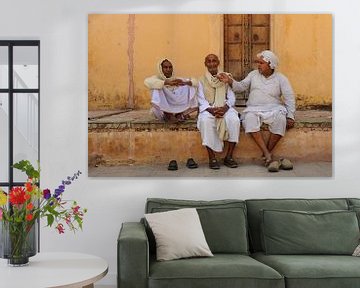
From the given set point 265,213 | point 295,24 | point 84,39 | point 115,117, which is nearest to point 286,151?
point 265,213

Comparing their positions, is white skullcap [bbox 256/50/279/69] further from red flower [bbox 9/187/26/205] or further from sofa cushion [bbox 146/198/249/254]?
red flower [bbox 9/187/26/205]

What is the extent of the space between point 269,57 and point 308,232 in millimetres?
1481

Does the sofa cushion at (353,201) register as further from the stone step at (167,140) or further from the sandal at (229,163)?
the sandal at (229,163)

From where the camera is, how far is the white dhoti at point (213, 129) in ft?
16.7

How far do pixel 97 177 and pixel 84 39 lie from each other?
1138 mm

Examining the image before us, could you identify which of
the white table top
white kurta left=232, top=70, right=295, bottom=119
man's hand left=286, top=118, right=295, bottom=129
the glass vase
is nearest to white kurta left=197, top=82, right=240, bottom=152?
white kurta left=232, top=70, right=295, bottom=119

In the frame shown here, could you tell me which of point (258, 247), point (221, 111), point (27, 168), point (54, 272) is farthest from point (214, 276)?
point (221, 111)

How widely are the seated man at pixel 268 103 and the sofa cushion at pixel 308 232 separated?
59 cm

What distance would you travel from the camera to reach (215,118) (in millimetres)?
5098

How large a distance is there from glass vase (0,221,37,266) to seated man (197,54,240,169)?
184 cm

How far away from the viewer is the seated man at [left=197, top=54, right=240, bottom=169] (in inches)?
200

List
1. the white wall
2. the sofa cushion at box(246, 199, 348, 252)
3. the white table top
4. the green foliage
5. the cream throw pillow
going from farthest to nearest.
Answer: the white wall → the sofa cushion at box(246, 199, 348, 252) → the cream throw pillow → the green foliage → the white table top

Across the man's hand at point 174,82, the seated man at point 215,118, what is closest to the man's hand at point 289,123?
the seated man at point 215,118

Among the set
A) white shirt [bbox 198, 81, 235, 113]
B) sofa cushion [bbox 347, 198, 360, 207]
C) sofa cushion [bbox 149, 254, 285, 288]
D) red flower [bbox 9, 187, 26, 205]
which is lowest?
sofa cushion [bbox 149, 254, 285, 288]
